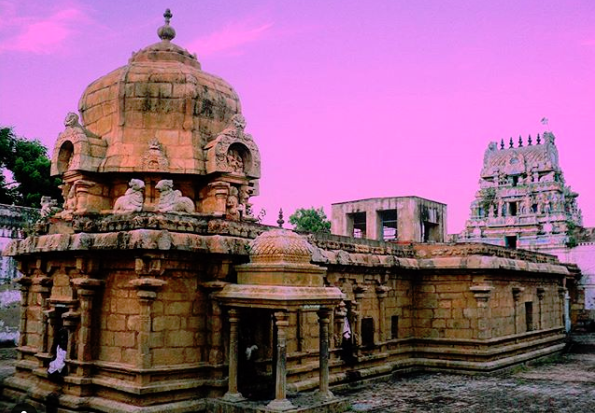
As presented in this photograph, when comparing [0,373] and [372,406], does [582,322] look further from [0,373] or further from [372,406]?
[0,373]

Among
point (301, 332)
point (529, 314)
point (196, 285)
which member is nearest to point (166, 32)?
point (196, 285)

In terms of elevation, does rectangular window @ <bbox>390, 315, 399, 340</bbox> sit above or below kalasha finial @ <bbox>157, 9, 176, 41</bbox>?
below

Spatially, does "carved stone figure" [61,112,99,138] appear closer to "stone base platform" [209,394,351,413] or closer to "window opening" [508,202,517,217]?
"stone base platform" [209,394,351,413]

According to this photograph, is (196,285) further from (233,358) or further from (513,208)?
(513,208)

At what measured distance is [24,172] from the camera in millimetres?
30734

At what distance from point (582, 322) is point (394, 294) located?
21.8 meters

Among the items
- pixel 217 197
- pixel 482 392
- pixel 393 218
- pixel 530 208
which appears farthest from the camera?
pixel 530 208

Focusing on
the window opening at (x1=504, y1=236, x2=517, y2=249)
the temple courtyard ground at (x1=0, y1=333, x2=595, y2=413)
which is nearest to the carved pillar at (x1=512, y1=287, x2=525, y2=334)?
the temple courtyard ground at (x1=0, y1=333, x2=595, y2=413)

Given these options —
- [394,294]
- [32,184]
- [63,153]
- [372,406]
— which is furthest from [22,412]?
[32,184]

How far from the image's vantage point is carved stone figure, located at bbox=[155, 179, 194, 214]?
11664 millimetres

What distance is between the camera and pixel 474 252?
56.5 ft

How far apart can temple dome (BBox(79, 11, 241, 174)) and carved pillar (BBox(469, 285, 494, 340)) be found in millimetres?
8173

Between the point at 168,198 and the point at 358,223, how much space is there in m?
17.3

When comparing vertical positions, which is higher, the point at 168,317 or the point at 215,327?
the point at 168,317
